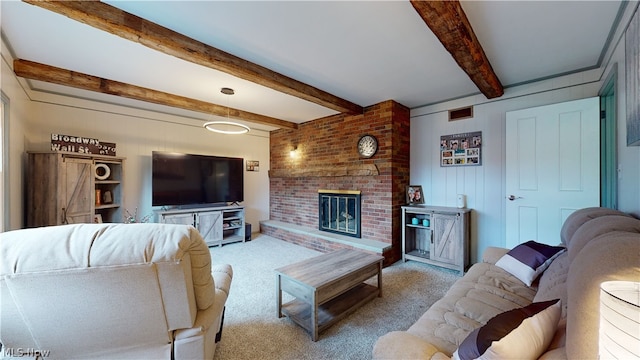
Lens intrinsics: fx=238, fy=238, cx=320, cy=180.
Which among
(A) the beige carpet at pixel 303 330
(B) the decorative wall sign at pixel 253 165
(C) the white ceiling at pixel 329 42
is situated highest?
(C) the white ceiling at pixel 329 42

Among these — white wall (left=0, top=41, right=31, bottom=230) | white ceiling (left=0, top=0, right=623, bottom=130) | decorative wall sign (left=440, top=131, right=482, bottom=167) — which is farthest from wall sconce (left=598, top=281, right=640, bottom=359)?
white wall (left=0, top=41, right=31, bottom=230)

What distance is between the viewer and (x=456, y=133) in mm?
3449

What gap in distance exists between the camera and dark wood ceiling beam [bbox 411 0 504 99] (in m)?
1.48

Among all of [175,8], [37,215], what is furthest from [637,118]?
[37,215]

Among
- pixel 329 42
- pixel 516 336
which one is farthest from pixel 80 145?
pixel 516 336

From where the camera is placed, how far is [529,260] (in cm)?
189

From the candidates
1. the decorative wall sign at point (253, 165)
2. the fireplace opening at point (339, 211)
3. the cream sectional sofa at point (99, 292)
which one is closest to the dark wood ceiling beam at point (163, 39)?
the cream sectional sofa at point (99, 292)

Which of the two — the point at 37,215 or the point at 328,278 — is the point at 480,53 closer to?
the point at 328,278

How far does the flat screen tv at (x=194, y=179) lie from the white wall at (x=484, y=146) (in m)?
3.39

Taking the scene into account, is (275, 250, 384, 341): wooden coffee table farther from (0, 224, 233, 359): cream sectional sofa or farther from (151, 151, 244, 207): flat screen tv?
(151, 151, 244, 207): flat screen tv

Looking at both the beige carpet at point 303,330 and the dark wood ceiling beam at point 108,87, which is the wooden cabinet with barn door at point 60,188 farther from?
the beige carpet at point 303,330

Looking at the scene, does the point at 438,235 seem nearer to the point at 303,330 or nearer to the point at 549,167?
the point at 549,167

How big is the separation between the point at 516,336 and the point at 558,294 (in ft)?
2.77

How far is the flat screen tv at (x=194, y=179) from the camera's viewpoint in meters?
3.93
